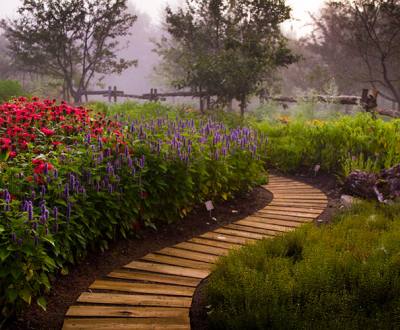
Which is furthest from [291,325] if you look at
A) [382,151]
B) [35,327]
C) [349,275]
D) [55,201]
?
[382,151]

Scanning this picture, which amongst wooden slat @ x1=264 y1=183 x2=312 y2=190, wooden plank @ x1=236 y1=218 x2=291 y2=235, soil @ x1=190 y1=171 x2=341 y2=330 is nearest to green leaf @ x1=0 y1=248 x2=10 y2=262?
soil @ x1=190 y1=171 x2=341 y2=330

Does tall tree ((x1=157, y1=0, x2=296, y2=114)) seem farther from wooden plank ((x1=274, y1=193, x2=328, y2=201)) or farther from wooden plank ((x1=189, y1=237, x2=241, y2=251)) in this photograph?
wooden plank ((x1=189, y1=237, x2=241, y2=251))

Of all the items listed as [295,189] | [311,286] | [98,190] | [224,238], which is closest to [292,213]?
[224,238]

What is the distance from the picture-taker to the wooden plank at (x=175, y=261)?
4.19 metres

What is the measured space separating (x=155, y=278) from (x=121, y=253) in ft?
2.16

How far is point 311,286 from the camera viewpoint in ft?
10.0

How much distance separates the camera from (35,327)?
3.09 metres

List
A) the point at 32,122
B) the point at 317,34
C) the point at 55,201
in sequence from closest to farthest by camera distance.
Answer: the point at 55,201, the point at 32,122, the point at 317,34

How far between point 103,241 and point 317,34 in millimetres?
31771

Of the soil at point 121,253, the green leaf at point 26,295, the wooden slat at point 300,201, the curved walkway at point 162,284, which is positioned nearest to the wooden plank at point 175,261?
the curved walkway at point 162,284

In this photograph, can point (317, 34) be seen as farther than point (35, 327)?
Yes

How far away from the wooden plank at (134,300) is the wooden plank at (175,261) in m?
0.68

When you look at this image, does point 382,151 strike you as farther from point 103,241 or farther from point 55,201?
point 55,201

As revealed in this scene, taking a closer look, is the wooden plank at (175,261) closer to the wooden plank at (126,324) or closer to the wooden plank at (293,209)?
the wooden plank at (126,324)
